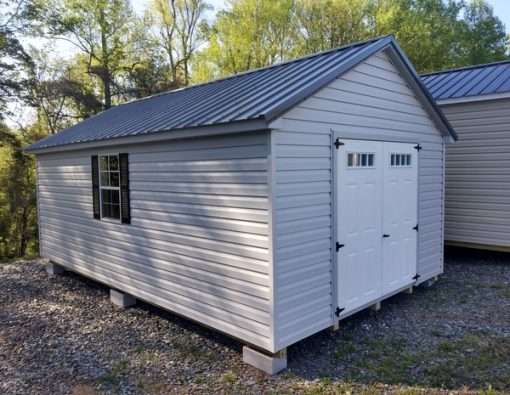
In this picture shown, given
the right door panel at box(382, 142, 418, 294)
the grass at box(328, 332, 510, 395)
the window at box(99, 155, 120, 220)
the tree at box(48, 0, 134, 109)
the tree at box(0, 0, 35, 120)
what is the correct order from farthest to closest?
the tree at box(48, 0, 134, 109)
the tree at box(0, 0, 35, 120)
the window at box(99, 155, 120, 220)
the right door panel at box(382, 142, 418, 294)
the grass at box(328, 332, 510, 395)

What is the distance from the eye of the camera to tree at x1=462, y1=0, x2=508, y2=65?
2542 cm

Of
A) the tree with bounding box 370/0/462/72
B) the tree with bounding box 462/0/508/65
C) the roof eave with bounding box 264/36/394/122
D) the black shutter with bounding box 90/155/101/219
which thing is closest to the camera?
the roof eave with bounding box 264/36/394/122

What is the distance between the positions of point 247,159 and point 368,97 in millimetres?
2052

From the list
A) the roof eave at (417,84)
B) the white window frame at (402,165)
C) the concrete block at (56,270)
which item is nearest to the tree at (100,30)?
the concrete block at (56,270)

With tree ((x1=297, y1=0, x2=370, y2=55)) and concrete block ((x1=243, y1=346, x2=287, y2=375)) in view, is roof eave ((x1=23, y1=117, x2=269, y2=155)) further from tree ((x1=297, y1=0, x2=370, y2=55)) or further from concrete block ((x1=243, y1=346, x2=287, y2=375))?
tree ((x1=297, y1=0, x2=370, y2=55))

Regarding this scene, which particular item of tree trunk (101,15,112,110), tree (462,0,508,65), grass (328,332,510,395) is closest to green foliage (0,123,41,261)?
tree trunk (101,15,112,110)

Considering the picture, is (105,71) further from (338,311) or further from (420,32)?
(338,311)

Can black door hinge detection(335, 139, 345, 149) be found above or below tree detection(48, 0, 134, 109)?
below

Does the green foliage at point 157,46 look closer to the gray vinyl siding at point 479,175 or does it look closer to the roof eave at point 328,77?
the gray vinyl siding at point 479,175

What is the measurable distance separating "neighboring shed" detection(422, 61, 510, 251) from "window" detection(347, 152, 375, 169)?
4.38 meters

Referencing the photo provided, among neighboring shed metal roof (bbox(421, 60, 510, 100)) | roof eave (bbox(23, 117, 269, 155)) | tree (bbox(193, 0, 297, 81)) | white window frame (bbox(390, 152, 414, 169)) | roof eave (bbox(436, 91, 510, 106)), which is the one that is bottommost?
white window frame (bbox(390, 152, 414, 169))

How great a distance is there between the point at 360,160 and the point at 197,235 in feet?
7.15

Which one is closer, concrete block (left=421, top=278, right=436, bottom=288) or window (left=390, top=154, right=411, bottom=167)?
window (left=390, top=154, right=411, bottom=167)

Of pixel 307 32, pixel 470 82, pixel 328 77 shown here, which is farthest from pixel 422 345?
pixel 307 32
